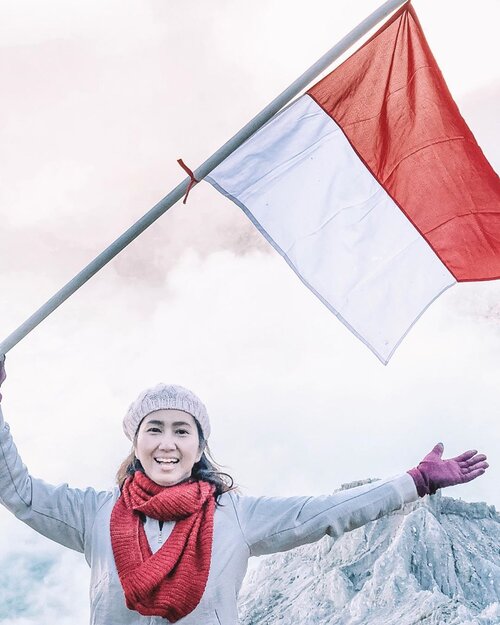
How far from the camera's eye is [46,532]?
4551mm

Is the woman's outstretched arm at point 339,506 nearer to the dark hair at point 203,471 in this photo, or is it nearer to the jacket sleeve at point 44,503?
the dark hair at point 203,471

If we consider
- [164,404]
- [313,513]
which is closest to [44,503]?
[164,404]

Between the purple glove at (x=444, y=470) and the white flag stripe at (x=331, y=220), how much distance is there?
1.32 metres

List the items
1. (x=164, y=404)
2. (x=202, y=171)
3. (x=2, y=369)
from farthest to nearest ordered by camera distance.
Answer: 1. (x=202, y=171)
2. (x=164, y=404)
3. (x=2, y=369)

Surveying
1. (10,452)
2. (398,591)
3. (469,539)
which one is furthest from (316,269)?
(469,539)

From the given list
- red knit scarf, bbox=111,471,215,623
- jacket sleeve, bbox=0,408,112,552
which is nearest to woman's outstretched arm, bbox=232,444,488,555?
red knit scarf, bbox=111,471,215,623

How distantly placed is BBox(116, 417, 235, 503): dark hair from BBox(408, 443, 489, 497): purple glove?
103 centimetres

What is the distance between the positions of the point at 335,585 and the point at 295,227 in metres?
98.6

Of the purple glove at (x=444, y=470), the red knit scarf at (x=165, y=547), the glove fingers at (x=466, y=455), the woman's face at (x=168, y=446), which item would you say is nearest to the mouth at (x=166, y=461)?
the woman's face at (x=168, y=446)

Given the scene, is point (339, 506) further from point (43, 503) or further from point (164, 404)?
point (43, 503)

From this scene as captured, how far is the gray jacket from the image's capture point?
413 cm

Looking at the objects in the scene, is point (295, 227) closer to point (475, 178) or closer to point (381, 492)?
point (475, 178)

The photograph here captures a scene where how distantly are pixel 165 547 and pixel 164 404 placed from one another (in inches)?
32.4

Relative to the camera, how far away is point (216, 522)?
14.3ft
